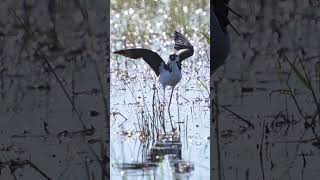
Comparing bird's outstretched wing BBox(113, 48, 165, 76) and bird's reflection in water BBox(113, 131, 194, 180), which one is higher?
bird's outstretched wing BBox(113, 48, 165, 76)

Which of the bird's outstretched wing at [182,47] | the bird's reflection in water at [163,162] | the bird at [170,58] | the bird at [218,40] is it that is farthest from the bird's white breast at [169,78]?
the bird's reflection in water at [163,162]

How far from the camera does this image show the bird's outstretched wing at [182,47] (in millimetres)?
6035

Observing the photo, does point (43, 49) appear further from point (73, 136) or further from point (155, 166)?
point (155, 166)

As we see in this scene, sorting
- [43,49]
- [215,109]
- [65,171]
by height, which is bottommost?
[65,171]

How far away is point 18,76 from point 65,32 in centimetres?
43

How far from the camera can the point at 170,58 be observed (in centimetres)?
605

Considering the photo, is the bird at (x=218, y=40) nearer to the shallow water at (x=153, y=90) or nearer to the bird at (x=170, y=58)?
the shallow water at (x=153, y=90)

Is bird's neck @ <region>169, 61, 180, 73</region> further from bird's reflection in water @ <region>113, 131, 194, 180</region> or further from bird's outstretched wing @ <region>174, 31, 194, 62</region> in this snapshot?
bird's reflection in water @ <region>113, 131, 194, 180</region>

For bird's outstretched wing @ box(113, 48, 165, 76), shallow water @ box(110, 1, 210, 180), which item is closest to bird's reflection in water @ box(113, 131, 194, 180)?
shallow water @ box(110, 1, 210, 180)

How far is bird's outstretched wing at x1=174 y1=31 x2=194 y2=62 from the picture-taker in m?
6.04

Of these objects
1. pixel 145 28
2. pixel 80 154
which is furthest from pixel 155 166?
pixel 145 28

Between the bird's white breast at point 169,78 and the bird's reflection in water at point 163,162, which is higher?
the bird's white breast at point 169,78

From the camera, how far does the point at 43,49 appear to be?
5.95 metres

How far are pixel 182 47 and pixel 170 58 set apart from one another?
0.11m
